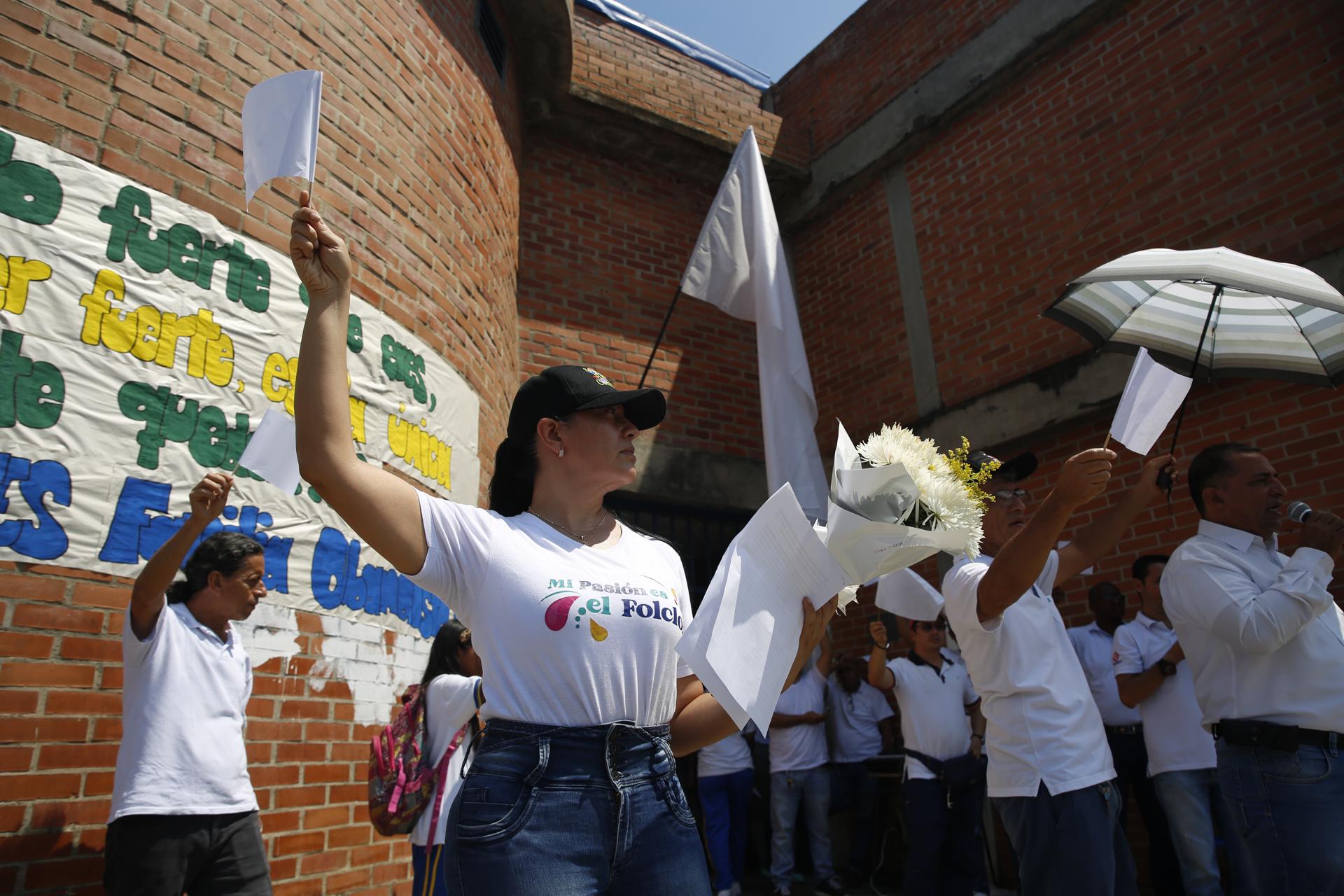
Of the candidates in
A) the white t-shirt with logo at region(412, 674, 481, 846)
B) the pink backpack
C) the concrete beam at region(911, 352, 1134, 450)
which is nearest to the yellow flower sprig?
the white t-shirt with logo at region(412, 674, 481, 846)

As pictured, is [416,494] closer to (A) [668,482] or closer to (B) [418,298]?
(B) [418,298]

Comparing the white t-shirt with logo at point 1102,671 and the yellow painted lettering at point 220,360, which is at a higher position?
the yellow painted lettering at point 220,360

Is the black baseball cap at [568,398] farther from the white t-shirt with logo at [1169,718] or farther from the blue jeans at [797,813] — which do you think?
the blue jeans at [797,813]

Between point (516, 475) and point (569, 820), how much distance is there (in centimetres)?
80

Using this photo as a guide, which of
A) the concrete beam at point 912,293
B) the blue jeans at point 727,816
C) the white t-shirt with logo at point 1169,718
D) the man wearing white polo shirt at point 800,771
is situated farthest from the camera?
the concrete beam at point 912,293

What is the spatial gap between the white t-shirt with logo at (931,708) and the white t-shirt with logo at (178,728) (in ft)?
12.3

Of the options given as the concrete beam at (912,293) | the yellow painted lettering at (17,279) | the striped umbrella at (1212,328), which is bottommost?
the striped umbrella at (1212,328)

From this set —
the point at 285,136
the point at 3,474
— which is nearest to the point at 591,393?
the point at 285,136

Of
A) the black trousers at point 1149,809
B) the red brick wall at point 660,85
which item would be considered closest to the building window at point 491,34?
the red brick wall at point 660,85

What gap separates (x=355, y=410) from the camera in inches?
183

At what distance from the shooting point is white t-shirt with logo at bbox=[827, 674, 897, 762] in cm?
694

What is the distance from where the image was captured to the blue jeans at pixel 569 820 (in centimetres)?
161

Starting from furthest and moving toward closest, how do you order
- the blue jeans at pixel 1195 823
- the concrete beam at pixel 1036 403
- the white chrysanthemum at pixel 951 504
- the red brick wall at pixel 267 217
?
the concrete beam at pixel 1036 403, the blue jeans at pixel 1195 823, the red brick wall at pixel 267 217, the white chrysanthemum at pixel 951 504

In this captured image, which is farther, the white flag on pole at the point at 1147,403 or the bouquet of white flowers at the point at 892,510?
the white flag on pole at the point at 1147,403
